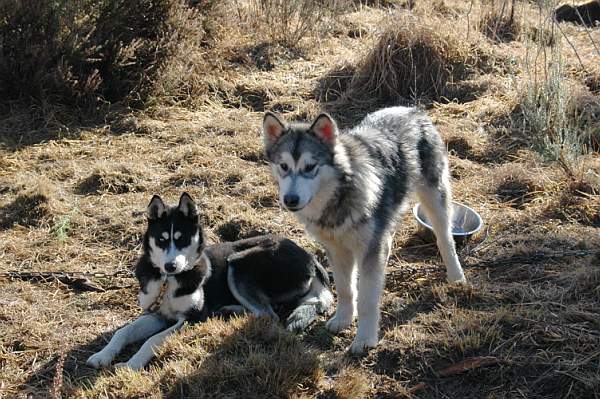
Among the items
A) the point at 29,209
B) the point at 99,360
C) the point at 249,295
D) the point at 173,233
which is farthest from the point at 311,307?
the point at 29,209

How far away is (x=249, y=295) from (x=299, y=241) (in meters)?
1.19

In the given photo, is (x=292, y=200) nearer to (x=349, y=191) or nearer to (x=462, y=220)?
(x=349, y=191)

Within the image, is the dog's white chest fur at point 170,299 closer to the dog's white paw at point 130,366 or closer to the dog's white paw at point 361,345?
the dog's white paw at point 130,366

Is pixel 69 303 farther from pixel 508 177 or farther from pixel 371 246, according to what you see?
pixel 508 177

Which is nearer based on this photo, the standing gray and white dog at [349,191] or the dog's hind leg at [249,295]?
the standing gray and white dog at [349,191]

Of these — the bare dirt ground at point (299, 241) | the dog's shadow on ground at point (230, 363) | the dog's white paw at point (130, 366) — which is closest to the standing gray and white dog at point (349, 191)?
the bare dirt ground at point (299, 241)

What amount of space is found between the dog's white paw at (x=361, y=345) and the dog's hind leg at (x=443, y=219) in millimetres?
1110

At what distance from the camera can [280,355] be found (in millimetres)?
4504

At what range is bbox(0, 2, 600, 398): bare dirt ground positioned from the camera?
14.7 ft

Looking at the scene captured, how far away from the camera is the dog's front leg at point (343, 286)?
5.05 meters

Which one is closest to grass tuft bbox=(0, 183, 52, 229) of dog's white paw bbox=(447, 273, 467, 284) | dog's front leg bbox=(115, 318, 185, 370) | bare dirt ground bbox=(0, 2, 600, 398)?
bare dirt ground bbox=(0, 2, 600, 398)

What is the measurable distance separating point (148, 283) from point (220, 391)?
1082 mm

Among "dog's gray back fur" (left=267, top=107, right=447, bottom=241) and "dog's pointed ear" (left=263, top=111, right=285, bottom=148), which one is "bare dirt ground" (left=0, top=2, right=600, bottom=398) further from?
"dog's pointed ear" (left=263, top=111, right=285, bottom=148)

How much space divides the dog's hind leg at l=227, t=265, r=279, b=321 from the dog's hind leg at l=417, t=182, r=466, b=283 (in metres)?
1.40
